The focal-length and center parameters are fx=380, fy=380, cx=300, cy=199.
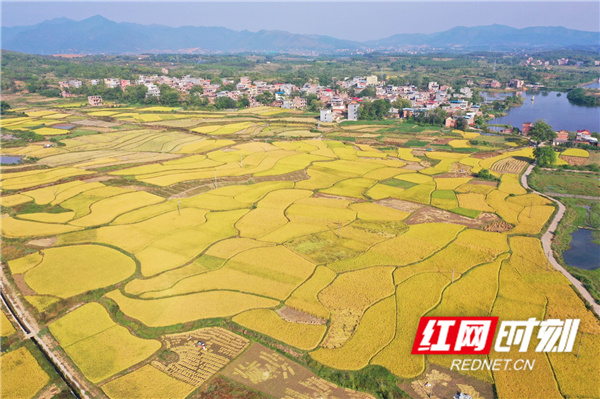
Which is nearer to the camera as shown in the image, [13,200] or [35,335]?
[35,335]

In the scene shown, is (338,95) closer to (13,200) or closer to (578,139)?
(578,139)

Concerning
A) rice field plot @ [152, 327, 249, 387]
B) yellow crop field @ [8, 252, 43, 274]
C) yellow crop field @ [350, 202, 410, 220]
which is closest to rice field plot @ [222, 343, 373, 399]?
rice field plot @ [152, 327, 249, 387]

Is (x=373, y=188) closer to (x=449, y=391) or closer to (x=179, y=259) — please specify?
(x=179, y=259)

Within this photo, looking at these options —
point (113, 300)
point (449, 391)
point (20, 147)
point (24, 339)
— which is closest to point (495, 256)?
point (449, 391)

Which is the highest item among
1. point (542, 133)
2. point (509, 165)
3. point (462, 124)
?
point (542, 133)

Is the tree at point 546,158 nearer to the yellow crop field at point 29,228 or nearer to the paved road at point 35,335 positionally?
the yellow crop field at point 29,228

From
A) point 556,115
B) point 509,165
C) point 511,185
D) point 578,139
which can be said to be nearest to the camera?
point 511,185

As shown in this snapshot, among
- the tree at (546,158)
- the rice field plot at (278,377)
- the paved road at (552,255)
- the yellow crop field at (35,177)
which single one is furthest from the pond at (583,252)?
the yellow crop field at (35,177)

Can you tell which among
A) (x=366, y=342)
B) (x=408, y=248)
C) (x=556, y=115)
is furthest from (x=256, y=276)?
(x=556, y=115)
